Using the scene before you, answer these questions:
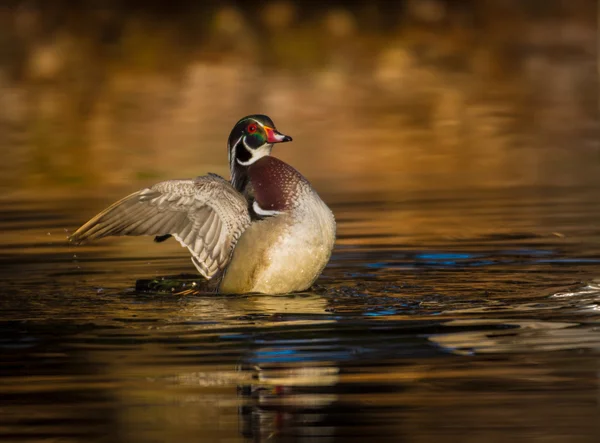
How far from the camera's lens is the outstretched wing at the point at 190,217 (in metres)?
10.8

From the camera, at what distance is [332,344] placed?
884 centimetres

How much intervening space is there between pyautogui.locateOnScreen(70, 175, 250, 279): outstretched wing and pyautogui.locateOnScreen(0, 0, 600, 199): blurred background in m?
5.12

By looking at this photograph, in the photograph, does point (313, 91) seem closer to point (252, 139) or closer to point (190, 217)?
point (252, 139)

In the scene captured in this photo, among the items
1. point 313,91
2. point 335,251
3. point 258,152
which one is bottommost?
point 335,251

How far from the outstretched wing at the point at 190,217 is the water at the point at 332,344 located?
35 centimetres

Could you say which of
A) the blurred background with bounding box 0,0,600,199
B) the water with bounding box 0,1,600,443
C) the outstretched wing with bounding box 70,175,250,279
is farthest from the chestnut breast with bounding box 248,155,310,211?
the blurred background with bounding box 0,0,600,199

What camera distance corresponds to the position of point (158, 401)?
7691 millimetres

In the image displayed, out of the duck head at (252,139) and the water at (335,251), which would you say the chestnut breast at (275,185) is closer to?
the duck head at (252,139)

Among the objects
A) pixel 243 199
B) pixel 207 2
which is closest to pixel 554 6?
pixel 207 2

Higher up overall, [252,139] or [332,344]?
[252,139]

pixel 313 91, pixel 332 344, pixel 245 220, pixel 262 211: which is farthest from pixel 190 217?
pixel 313 91

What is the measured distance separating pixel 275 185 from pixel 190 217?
0.62m

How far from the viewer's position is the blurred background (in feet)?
60.0

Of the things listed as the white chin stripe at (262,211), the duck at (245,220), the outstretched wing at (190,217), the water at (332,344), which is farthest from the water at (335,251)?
the white chin stripe at (262,211)
